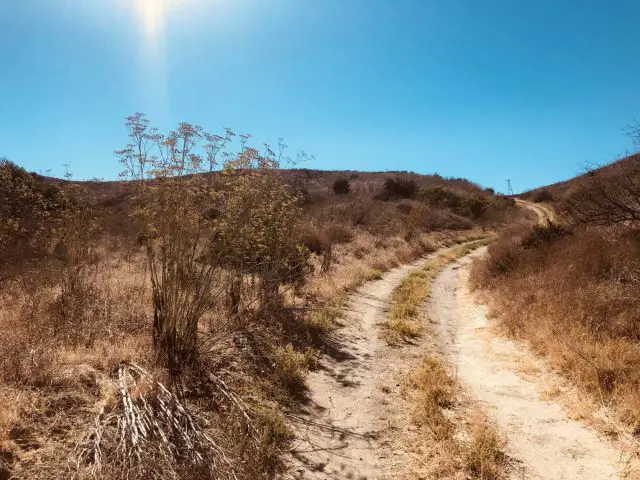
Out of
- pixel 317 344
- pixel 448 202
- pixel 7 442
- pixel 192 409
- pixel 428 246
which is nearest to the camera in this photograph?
pixel 7 442

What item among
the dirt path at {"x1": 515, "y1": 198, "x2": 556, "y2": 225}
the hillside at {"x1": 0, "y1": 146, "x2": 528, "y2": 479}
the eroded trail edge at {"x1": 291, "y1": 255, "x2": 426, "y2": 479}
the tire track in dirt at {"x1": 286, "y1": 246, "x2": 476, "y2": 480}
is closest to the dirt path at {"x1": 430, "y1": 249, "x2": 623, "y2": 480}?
the tire track in dirt at {"x1": 286, "y1": 246, "x2": 476, "y2": 480}

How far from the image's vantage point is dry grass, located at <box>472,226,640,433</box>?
5.42 meters

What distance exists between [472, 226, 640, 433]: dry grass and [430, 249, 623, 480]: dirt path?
469 mm

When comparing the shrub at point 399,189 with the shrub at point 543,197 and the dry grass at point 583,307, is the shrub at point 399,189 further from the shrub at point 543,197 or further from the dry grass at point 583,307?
the dry grass at point 583,307

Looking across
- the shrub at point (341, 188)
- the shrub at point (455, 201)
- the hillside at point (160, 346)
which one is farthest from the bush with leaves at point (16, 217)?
the shrub at point (341, 188)

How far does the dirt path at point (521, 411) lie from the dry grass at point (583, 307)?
47 cm

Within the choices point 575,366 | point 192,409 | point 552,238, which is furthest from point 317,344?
point 552,238

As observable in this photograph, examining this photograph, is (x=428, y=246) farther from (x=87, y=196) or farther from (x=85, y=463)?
(x=85, y=463)

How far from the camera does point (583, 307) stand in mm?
7324

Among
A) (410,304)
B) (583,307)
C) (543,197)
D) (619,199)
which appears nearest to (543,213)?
(543,197)

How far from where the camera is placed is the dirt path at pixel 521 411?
4109 mm

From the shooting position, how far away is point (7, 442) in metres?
3.29

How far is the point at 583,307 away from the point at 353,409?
4851 mm

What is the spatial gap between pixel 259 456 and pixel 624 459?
3.68 meters
